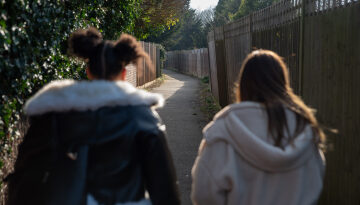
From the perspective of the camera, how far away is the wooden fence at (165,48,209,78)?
26.4 metres

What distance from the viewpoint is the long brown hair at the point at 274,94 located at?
2.19 meters

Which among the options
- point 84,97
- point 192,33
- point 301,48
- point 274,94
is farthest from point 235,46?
point 192,33

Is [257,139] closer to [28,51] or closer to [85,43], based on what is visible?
[85,43]

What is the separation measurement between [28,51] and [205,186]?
2055mm

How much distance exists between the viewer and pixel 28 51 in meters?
3.47

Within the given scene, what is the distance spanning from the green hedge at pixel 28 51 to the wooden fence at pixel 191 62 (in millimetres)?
19553

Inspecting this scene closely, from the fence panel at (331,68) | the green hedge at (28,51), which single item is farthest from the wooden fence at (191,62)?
the green hedge at (28,51)

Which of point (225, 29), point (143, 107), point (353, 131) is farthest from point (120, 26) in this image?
point (143, 107)

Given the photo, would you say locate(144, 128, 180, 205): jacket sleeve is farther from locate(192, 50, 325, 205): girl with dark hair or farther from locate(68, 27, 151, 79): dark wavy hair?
locate(68, 27, 151, 79): dark wavy hair

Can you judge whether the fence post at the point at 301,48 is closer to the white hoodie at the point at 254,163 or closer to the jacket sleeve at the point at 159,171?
the white hoodie at the point at 254,163

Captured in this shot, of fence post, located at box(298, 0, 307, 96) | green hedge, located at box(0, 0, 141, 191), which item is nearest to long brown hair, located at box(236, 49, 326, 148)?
green hedge, located at box(0, 0, 141, 191)

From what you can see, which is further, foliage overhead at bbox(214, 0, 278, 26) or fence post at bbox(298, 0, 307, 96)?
foliage overhead at bbox(214, 0, 278, 26)

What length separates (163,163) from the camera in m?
2.10


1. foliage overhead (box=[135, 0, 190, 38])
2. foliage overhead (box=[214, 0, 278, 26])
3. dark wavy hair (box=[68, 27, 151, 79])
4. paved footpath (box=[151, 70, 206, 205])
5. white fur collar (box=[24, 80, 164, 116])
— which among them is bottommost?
paved footpath (box=[151, 70, 206, 205])
